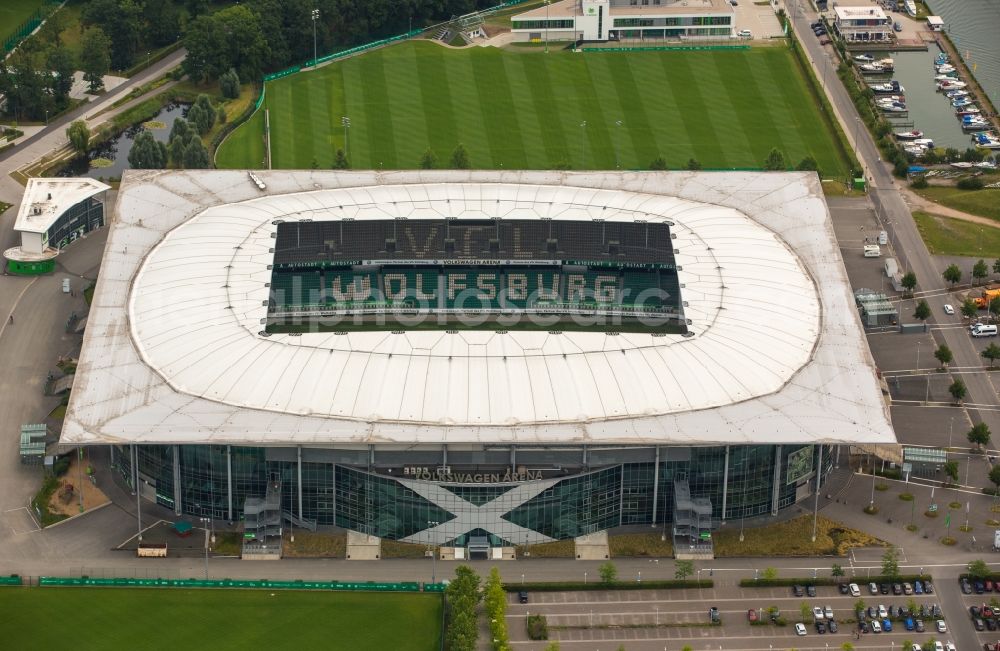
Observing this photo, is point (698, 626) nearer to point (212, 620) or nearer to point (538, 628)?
point (538, 628)

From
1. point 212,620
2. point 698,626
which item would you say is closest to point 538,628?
point 698,626

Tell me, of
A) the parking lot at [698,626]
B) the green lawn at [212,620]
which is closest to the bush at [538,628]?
the parking lot at [698,626]

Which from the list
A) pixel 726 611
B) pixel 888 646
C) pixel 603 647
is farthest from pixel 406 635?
pixel 888 646

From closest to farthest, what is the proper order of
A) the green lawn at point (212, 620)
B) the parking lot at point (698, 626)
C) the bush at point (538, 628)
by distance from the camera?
the green lawn at point (212, 620) → the parking lot at point (698, 626) → the bush at point (538, 628)

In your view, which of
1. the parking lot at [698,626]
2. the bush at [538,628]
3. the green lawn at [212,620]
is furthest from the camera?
the bush at [538,628]

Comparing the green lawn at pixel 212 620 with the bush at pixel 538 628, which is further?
the bush at pixel 538 628

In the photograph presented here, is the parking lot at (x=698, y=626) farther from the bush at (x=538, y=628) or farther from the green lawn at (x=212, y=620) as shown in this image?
the green lawn at (x=212, y=620)

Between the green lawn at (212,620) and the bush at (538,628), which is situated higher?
the green lawn at (212,620)
